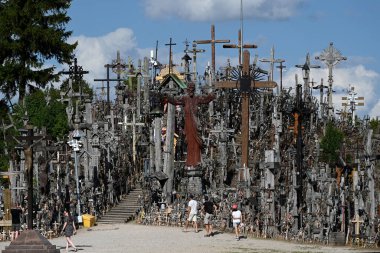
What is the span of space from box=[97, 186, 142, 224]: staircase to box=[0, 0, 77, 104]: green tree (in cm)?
1576

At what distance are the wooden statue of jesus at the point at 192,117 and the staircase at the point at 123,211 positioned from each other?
119 inches

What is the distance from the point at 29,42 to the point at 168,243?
27.7 m

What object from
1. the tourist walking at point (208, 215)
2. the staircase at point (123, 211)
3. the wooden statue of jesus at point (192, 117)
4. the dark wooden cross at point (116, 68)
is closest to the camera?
the tourist walking at point (208, 215)

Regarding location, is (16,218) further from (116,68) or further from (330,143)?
(116,68)

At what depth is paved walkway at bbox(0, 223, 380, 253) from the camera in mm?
35031

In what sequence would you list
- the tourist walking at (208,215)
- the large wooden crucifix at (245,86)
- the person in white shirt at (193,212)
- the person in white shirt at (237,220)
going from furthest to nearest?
1. the large wooden crucifix at (245,86)
2. the person in white shirt at (193,212)
3. the tourist walking at (208,215)
4. the person in white shirt at (237,220)

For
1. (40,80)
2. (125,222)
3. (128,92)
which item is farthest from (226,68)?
(125,222)

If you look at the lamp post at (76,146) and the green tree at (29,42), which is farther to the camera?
the green tree at (29,42)

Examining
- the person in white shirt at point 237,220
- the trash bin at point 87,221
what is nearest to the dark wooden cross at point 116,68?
the trash bin at point 87,221

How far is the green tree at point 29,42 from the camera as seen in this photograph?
6209 centimetres

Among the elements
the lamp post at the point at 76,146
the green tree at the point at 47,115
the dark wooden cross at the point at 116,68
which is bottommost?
the lamp post at the point at 76,146

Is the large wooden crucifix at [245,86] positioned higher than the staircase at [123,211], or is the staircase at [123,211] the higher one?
the large wooden crucifix at [245,86]

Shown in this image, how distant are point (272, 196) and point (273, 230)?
138 cm

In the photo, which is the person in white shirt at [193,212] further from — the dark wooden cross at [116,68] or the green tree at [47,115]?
the dark wooden cross at [116,68]
